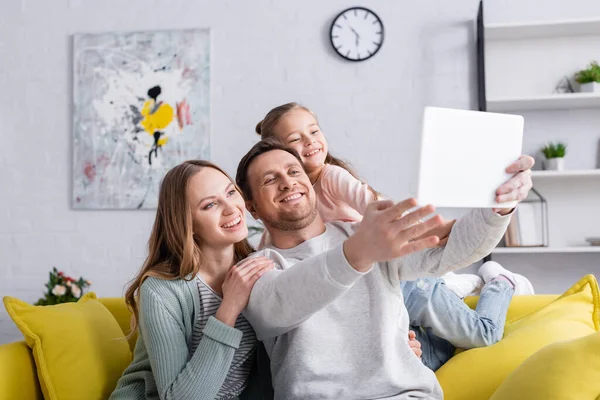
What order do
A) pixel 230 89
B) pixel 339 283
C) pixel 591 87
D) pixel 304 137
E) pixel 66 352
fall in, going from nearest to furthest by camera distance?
pixel 339 283 < pixel 66 352 < pixel 304 137 < pixel 591 87 < pixel 230 89

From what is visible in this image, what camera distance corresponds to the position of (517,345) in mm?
1882

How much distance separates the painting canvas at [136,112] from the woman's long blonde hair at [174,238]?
217 cm

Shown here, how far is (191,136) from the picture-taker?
3.91m

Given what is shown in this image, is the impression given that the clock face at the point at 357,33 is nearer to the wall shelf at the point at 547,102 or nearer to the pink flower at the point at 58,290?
the wall shelf at the point at 547,102

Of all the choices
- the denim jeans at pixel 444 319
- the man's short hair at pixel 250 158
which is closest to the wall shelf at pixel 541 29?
the denim jeans at pixel 444 319

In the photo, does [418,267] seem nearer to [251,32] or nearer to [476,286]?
[476,286]

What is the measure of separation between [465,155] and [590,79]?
261 centimetres

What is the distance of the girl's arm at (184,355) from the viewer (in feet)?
4.96

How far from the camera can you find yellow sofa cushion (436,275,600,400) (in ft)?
5.97

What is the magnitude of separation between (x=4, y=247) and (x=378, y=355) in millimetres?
3133

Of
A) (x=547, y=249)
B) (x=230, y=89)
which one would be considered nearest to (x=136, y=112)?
(x=230, y=89)

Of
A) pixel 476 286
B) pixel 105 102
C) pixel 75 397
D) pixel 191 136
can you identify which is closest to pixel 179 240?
pixel 75 397

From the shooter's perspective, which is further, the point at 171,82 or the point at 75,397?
the point at 171,82

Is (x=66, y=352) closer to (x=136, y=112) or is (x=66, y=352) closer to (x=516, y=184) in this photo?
(x=516, y=184)
